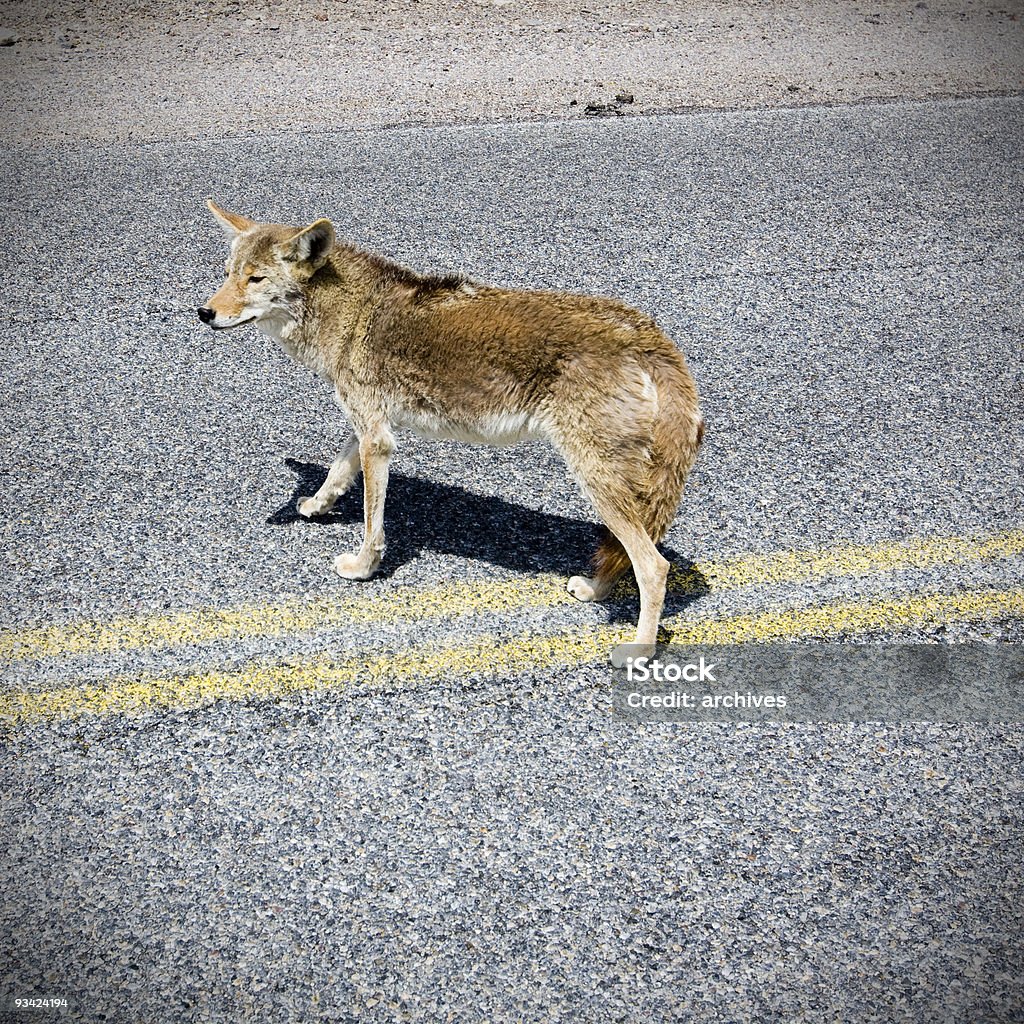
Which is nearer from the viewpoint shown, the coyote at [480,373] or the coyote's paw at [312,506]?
the coyote at [480,373]

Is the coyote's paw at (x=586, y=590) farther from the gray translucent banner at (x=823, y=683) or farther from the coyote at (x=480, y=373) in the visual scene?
the gray translucent banner at (x=823, y=683)

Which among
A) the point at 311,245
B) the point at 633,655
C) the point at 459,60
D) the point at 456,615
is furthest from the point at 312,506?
the point at 459,60

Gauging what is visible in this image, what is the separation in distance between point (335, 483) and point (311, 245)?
3.00ft

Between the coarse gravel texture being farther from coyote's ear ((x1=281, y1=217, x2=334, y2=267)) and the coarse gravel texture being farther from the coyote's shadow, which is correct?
the coyote's shadow

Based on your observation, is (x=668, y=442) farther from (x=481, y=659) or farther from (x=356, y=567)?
(x=356, y=567)

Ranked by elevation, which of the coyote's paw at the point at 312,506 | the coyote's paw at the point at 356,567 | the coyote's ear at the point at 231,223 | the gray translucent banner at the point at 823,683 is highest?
the coyote's ear at the point at 231,223

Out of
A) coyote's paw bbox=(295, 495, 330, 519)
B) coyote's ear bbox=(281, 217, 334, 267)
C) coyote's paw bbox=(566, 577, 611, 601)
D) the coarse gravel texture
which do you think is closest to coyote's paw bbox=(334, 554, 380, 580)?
coyote's paw bbox=(295, 495, 330, 519)

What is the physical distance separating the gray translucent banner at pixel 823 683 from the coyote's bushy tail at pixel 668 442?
474 mm

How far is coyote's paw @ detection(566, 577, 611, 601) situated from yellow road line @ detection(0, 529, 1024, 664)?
0.04 m

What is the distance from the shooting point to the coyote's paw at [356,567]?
3635 millimetres

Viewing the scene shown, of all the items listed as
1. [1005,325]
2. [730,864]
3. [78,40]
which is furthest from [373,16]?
[730,864]

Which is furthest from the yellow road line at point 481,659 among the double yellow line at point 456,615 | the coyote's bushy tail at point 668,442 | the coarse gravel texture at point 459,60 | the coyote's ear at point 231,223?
the coarse gravel texture at point 459,60

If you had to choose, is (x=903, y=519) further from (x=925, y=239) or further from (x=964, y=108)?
(x=964, y=108)

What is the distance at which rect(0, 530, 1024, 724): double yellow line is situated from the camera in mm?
3113
